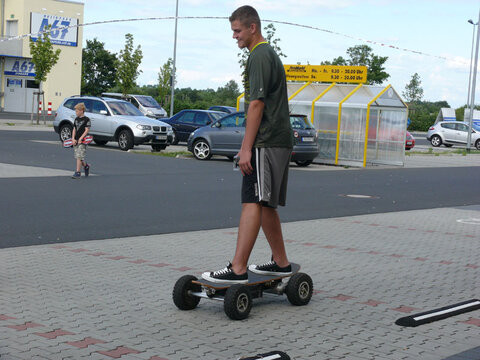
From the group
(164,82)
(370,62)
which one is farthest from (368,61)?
(164,82)

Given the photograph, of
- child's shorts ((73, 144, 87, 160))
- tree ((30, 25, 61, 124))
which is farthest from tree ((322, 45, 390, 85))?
child's shorts ((73, 144, 87, 160))

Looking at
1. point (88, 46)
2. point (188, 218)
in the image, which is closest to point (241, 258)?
point (188, 218)

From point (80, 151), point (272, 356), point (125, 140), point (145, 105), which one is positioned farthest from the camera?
point (145, 105)

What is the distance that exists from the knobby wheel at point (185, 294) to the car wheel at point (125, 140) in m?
21.2

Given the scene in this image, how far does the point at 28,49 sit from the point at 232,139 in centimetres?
4068

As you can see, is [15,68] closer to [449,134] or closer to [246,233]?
[449,134]

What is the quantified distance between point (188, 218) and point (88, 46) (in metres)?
82.5

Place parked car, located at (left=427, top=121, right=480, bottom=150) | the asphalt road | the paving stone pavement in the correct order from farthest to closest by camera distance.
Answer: parked car, located at (left=427, top=121, right=480, bottom=150), the asphalt road, the paving stone pavement

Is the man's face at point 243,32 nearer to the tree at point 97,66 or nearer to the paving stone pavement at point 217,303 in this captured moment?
the paving stone pavement at point 217,303

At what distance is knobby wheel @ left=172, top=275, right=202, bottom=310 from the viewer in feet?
19.0

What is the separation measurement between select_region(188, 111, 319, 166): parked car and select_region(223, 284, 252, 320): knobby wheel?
18253 millimetres

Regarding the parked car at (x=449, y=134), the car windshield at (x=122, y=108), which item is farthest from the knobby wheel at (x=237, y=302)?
the parked car at (x=449, y=134)

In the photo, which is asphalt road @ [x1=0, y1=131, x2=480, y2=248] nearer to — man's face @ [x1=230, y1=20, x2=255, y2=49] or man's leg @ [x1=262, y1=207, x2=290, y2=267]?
man's leg @ [x1=262, y1=207, x2=290, y2=267]

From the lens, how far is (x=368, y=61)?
82.8 m
